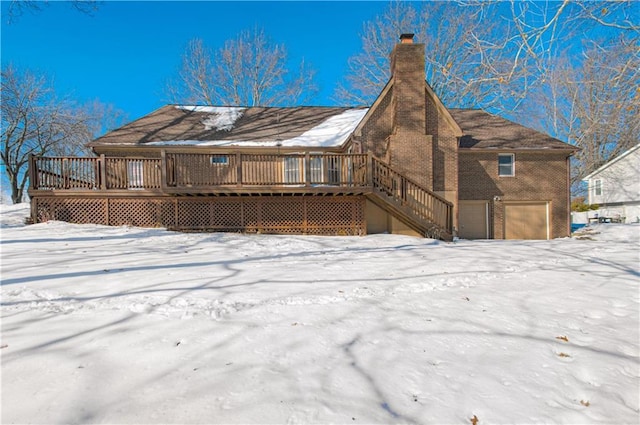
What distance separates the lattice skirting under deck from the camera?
1191 cm

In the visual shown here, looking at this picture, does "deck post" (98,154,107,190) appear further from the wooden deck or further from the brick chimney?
the brick chimney

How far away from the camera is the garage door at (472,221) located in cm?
1563

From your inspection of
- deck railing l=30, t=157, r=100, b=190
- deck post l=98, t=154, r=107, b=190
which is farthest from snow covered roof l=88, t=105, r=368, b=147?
deck post l=98, t=154, r=107, b=190

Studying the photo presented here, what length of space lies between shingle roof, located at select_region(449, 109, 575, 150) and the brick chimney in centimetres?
289

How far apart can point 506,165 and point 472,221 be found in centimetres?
330

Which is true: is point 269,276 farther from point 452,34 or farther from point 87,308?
point 452,34

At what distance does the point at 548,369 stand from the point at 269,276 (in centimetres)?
419

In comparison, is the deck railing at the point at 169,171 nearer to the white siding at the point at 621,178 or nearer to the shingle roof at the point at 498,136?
the shingle roof at the point at 498,136

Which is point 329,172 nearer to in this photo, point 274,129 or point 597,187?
point 274,129

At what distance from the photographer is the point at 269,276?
5906mm

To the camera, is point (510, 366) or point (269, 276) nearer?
point (510, 366)

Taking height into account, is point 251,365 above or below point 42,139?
below

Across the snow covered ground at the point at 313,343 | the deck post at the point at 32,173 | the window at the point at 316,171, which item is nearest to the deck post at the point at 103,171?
the deck post at the point at 32,173

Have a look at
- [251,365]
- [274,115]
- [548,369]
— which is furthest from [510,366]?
[274,115]
